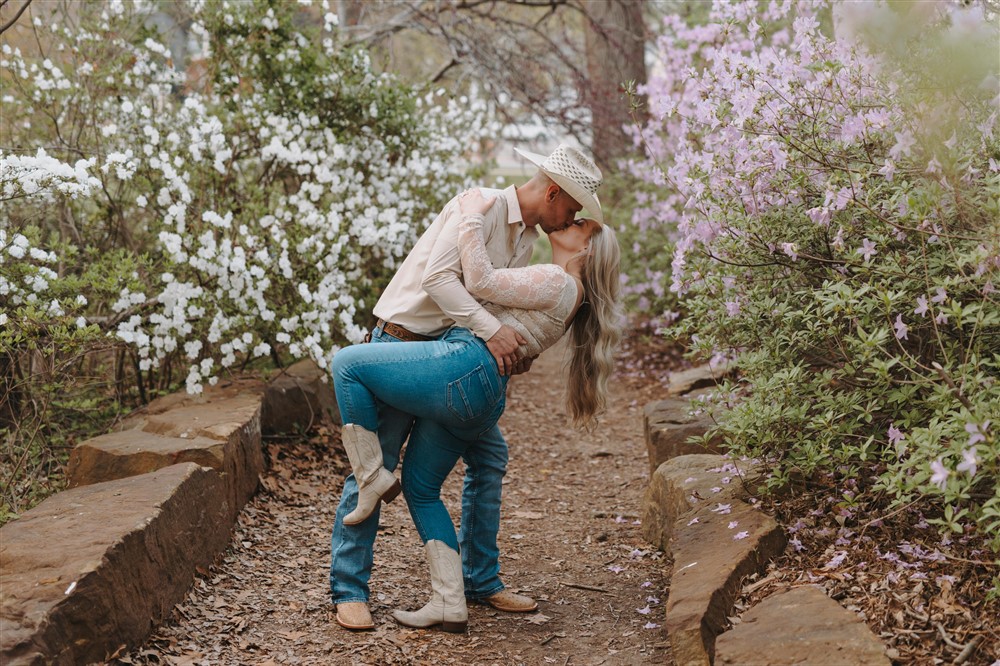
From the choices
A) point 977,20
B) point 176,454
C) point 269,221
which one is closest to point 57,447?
point 176,454

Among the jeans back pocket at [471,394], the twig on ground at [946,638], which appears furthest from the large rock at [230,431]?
the twig on ground at [946,638]

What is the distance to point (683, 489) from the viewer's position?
13.8 ft

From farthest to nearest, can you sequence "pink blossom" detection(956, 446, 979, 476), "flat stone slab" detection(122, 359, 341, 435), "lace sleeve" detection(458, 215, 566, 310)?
"flat stone slab" detection(122, 359, 341, 435) → "lace sleeve" detection(458, 215, 566, 310) → "pink blossom" detection(956, 446, 979, 476)

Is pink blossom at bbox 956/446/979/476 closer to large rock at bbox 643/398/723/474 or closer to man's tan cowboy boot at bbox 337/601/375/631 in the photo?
man's tan cowboy boot at bbox 337/601/375/631

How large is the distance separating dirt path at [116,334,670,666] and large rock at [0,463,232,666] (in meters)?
0.14

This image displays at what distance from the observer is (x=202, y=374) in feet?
17.3

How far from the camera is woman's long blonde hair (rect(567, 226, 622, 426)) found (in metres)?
3.62

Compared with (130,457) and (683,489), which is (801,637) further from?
(130,457)

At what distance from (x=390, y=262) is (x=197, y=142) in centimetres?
152

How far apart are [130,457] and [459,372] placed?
1.84 m

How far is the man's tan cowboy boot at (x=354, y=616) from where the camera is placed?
3639 millimetres

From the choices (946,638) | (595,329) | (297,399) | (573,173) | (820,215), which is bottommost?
(946,638)

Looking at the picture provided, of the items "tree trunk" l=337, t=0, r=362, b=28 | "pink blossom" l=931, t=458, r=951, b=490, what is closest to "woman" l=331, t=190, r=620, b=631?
"pink blossom" l=931, t=458, r=951, b=490

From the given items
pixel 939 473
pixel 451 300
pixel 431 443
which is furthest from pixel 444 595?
pixel 939 473
